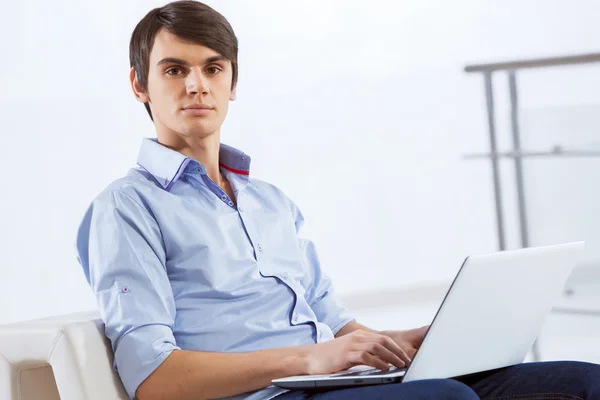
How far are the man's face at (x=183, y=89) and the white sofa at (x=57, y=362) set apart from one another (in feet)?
1.34

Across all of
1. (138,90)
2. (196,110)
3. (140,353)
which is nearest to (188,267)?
(140,353)

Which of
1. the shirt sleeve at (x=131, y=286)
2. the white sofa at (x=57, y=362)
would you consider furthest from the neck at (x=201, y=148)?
the white sofa at (x=57, y=362)

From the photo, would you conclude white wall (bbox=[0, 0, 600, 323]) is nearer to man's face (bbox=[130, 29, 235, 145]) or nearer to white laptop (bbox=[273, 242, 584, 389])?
man's face (bbox=[130, 29, 235, 145])

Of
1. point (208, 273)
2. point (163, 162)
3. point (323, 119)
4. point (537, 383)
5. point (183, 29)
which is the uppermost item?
point (183, 29)

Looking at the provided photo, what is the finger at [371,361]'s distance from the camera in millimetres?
1514

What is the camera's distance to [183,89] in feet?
5.89

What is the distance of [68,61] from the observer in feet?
15.8

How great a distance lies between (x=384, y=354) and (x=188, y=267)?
0.37 m

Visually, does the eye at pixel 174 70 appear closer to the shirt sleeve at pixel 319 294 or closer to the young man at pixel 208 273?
the young man at pixel 208 273

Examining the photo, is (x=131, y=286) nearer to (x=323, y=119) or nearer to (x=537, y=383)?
(x=537, y=383)

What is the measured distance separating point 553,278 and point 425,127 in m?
4.14

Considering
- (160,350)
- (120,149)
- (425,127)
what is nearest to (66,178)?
(120,149)

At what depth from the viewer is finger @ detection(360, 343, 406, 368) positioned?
4.95 ft

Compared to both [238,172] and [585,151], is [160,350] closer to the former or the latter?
[238,172]
